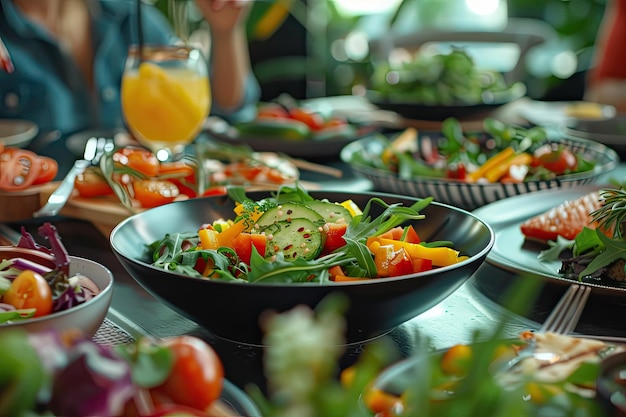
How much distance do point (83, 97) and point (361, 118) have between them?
1165 millimetres

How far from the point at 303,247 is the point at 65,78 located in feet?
7.70

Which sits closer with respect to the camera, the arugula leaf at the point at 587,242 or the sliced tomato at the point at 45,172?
the arugula leaf at the point at 587,242

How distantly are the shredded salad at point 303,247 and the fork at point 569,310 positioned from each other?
0.42 feet

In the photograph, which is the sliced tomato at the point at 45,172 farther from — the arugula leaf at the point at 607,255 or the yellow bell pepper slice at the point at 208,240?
the arugula leaf at the point at 607,255

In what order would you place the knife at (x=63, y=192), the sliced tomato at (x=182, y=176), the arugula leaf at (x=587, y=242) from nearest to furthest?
the arugula leaf at (x=587, y=242), the knife at (x=63, y=192), the sliced tomato at (x=182, y=176)

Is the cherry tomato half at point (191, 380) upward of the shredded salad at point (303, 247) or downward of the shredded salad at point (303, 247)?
upward

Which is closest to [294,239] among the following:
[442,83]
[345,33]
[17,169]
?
[17,169]

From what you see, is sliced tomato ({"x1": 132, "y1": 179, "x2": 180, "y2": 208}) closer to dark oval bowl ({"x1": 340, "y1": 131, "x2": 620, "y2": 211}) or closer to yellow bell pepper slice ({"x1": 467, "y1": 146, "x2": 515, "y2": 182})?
dark oval bowl ({"x1": 340, "y1": 131, "x2": 620, "y2": 211})

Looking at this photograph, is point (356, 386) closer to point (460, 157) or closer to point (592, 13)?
point (460, 157)

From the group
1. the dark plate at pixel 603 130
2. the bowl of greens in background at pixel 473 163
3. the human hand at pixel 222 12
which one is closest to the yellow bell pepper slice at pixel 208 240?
the bowl of greens in background at pixel 473 163

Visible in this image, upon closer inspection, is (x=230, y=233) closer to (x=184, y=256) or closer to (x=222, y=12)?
(x=184, y=256)

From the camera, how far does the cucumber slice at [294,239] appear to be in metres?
0.96

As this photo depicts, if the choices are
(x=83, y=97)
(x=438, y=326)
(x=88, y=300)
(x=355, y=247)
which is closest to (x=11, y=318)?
(x=88, y=300)

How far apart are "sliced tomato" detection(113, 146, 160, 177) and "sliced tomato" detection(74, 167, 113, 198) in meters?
0.04
